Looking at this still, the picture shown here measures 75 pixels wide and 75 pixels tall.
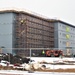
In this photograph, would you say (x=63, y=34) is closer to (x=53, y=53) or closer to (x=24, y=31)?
(x=24, y=31)

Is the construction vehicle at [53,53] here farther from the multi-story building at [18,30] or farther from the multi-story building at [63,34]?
the multi-story building at [63,34]

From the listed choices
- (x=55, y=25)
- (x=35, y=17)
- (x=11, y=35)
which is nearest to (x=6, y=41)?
(x=11, y=35)

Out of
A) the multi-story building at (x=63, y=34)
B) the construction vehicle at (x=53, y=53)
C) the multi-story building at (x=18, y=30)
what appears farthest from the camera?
the multi-story building at (x=63, y=34)

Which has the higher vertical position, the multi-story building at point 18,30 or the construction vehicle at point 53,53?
the multi-story building at point 18,30

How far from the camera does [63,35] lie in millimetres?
70062

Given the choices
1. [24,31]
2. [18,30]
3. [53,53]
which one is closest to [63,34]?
[24,31]

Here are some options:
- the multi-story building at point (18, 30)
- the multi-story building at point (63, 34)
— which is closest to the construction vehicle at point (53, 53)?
the multi-story building at point (18, 30)

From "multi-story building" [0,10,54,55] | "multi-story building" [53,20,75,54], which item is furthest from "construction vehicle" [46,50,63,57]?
"multi-story building" [53,20,75,54]

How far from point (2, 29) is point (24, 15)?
235 inches

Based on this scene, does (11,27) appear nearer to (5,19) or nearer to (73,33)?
(5,19)

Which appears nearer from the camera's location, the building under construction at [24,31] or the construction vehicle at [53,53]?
the construction vehicle at [53,53]

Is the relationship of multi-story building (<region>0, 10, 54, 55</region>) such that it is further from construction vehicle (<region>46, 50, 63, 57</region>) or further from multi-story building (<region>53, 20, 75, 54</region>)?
multi-story building (<region>53, 20, 75, 54</region>)

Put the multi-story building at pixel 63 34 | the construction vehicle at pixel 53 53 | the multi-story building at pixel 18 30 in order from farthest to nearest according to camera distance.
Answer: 1. the multi-story building at pixel 63 34
2. the multi-story building at pixel 18 30
3. the construction vehicle at pixel 53 53

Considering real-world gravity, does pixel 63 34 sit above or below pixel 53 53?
above
